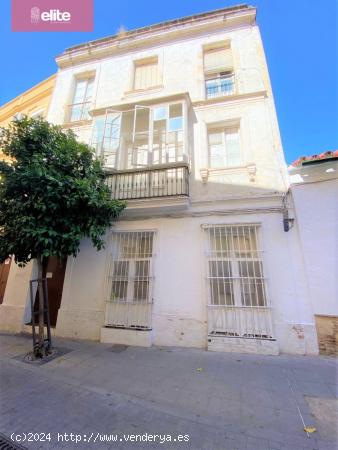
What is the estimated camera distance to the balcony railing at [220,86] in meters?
7.03

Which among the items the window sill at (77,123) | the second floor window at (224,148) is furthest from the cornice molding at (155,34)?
the second floor window at (224,148)

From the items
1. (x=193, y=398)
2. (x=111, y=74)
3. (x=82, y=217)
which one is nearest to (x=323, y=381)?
(x=193, y=398)

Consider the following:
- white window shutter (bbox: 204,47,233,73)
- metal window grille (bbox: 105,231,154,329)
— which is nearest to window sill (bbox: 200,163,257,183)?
metal window grille (bbox: 105,231,154,329)

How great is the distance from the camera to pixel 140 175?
6.16 m

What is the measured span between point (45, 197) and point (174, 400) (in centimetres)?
429

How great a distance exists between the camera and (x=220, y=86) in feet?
23.5

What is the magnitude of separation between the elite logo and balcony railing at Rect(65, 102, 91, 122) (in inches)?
105

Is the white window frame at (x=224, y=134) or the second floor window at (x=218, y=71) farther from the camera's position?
the second floor window at (x=218, y=71)

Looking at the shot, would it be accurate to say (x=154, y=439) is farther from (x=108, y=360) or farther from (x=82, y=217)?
(x=82, y=217)

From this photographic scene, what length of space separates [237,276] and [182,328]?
188 cm

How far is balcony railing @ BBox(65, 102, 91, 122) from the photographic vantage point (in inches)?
327

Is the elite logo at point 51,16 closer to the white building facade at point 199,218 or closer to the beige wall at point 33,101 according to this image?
the white building facade at point 199,218

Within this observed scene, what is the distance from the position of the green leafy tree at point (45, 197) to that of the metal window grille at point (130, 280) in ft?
3.74

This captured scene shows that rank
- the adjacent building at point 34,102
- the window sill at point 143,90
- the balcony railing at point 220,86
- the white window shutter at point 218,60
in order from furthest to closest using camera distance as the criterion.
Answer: the adjacent building at point 34,102 → the window sill at point 143,90 → the white window shutter at point 218,60 → the balcony railing at point 220,86
